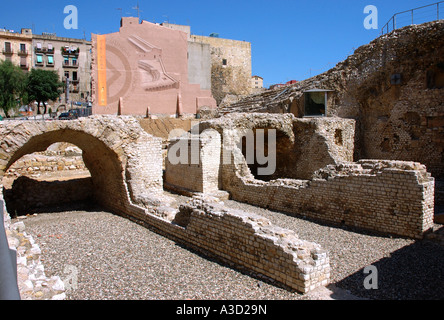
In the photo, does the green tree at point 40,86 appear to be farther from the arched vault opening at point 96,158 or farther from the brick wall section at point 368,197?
the brick wall section at point 368,197

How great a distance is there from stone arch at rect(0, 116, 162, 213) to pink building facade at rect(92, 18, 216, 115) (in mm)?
13915

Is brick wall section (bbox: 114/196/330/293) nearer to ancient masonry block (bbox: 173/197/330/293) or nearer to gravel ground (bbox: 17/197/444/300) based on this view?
ancient masonry block (bbox: 173/197/330/293)

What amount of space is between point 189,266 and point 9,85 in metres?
31.8

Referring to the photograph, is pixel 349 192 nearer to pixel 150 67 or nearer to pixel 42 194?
pixel 42 194

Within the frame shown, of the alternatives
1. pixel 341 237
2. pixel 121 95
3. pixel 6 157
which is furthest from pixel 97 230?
pixel 121 95

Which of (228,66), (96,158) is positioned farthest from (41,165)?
(228,66)

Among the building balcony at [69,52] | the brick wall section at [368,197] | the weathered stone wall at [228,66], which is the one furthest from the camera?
the building balcony at [69,52]

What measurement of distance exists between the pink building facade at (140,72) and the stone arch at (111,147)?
45.7 ft

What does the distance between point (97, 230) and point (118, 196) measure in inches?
68.0

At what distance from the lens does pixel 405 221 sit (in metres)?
7.50


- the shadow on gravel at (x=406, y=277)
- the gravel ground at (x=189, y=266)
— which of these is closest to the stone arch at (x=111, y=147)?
the gravel ground at (x=189, y=266)

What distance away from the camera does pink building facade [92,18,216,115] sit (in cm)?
2306

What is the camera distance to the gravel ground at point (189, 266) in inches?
201
